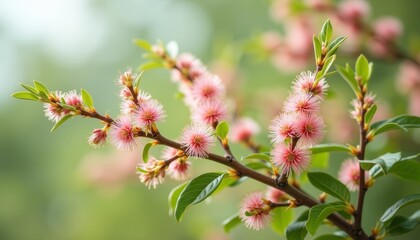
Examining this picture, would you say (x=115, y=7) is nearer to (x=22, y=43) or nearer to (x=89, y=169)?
(x=22, y=43)

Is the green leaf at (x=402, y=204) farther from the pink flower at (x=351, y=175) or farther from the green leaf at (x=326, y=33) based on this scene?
the green leaf at (x=326, y=33)

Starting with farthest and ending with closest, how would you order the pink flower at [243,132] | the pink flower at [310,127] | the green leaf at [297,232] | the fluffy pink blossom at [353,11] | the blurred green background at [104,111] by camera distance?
1. the blurred green background at [104,111]
2. the fluffy pink blossom at [353,11]
3. the pink flower at [243,132]
4. the green leaf at [297,232]
5. the pink flower at [310,127]

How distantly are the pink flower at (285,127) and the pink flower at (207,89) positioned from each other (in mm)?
133

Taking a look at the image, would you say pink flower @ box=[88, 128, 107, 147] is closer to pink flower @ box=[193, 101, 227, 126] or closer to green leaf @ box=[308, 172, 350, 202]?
pink flower @ box=[193, 101, 227, 126]

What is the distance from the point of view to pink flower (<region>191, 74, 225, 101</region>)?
648 millimetres

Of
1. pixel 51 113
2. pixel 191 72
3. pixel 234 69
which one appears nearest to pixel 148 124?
pixel 51 113

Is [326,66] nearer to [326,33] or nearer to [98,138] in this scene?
[326,33]

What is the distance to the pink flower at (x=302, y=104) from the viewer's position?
528 mm

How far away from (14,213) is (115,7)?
1.69m

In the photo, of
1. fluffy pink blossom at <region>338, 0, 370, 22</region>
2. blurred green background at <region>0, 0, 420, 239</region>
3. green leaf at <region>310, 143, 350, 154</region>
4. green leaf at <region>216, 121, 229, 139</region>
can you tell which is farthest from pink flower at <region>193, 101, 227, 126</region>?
blurred green background at <region>0, 0, 420, 239</region>

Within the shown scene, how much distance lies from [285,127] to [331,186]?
14cm

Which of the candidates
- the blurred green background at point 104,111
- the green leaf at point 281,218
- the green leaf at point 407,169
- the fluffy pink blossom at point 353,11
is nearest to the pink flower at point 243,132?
the green leaf at point 281,218

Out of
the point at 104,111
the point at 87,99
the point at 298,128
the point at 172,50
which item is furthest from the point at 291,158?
the point at 104,111

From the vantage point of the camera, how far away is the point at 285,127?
53 centimetres
